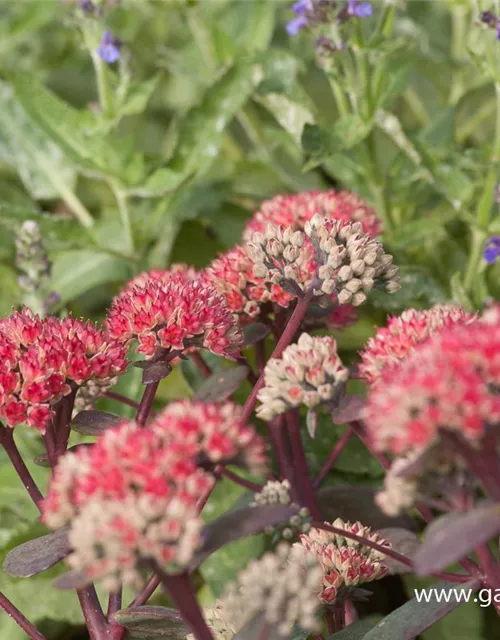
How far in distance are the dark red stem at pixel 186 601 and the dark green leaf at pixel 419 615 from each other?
213mm

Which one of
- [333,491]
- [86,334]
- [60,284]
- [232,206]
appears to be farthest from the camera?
[232,206]

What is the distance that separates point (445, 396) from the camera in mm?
630

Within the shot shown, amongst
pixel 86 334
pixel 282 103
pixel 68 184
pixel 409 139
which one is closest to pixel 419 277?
pixel 409 139

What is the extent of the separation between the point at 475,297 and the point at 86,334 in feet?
2.55

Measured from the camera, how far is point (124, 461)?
0.69 m

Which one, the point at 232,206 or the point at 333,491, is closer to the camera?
the point at 333,491

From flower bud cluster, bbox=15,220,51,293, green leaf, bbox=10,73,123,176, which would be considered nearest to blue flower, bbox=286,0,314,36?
green leaf, bbox=10,73,123,176

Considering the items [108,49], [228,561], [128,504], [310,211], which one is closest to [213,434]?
[128,504]

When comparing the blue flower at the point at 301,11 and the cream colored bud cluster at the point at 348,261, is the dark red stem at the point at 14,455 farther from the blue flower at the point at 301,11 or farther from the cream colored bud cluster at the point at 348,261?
the blue flower at the point at 301,11

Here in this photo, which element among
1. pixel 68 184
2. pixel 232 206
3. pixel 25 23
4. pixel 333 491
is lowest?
pixel 333 491

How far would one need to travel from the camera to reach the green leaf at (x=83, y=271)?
69.2 inches

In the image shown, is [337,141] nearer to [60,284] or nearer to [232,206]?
[232,206]

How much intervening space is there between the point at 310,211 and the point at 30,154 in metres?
1.04

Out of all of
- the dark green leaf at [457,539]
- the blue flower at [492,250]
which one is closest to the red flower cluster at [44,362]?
the dark green leaf at [457,539]
